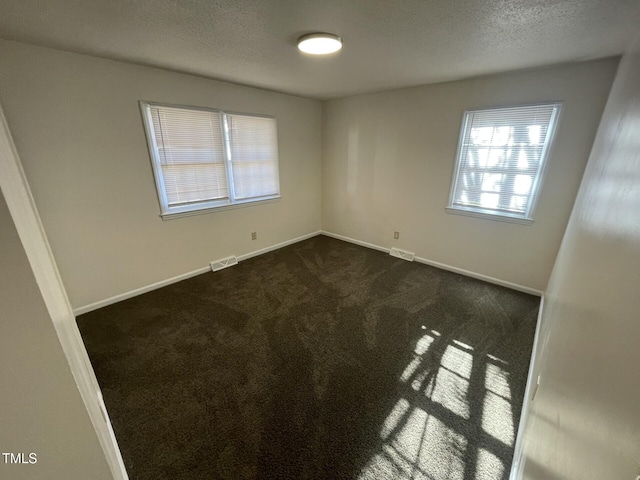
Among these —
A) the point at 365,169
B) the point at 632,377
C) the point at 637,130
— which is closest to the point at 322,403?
the point at 632,377

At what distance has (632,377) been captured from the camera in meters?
0.42

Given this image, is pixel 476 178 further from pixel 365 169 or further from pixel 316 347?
pixel 316 347

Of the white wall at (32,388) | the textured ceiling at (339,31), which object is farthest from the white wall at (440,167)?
the white wall at (32,388)

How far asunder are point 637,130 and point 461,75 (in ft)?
8.47

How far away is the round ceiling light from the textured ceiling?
2.0 inches

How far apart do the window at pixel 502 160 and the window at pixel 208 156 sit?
8.71ft

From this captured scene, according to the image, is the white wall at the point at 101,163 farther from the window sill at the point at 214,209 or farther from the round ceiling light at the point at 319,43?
the round ceiling light at the point at 319,43

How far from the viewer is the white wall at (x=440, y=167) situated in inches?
94.7

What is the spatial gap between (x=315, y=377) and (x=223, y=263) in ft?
7.51

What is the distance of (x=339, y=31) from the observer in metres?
1.74

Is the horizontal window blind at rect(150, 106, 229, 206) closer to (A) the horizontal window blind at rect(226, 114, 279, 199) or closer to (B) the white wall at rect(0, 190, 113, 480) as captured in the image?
(A) the horizontal window blind at rect(226, 114, 279, 199)

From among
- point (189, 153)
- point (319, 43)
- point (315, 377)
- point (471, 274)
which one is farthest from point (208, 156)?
point (471, 274)

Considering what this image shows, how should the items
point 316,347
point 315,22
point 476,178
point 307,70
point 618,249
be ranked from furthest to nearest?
point 476,178 < point 307,70 < point 316,347 < point 315,22 < point 618,249

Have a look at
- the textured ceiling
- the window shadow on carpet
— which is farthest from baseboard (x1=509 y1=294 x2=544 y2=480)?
the textured ceiling
